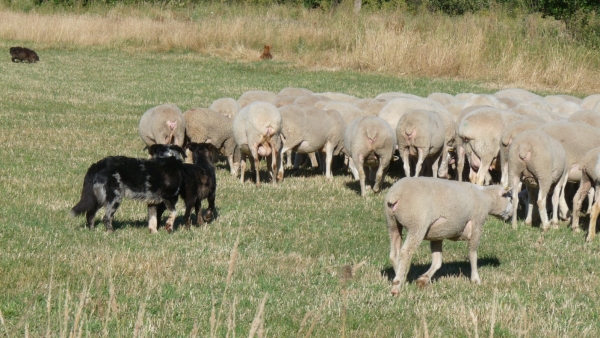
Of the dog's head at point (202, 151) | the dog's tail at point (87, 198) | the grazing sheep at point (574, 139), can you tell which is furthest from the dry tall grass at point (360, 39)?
the dog's tail at point (87, 198)

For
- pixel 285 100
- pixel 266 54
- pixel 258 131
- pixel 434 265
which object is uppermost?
pixel 434 265

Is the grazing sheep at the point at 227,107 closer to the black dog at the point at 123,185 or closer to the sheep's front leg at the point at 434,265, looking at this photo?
the black dog at the point at 123,185

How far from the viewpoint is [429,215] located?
21.7ft

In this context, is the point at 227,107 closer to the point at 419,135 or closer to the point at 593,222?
the point at 419,135

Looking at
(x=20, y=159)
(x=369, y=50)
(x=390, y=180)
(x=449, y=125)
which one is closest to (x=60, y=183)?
(x=20, y=159)

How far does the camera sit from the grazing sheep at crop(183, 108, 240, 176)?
13.0 meters

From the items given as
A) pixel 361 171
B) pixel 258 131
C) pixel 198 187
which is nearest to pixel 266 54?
pixel 258 131

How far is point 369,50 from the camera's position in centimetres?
3016

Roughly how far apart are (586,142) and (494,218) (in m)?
1.51

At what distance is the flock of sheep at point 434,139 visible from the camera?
1003cm

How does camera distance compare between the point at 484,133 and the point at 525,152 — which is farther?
the point at 484,133

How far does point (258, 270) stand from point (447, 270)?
1864mm

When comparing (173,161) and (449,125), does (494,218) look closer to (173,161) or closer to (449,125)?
(449,125)

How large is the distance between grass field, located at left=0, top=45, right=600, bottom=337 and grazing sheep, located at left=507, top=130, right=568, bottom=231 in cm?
50
